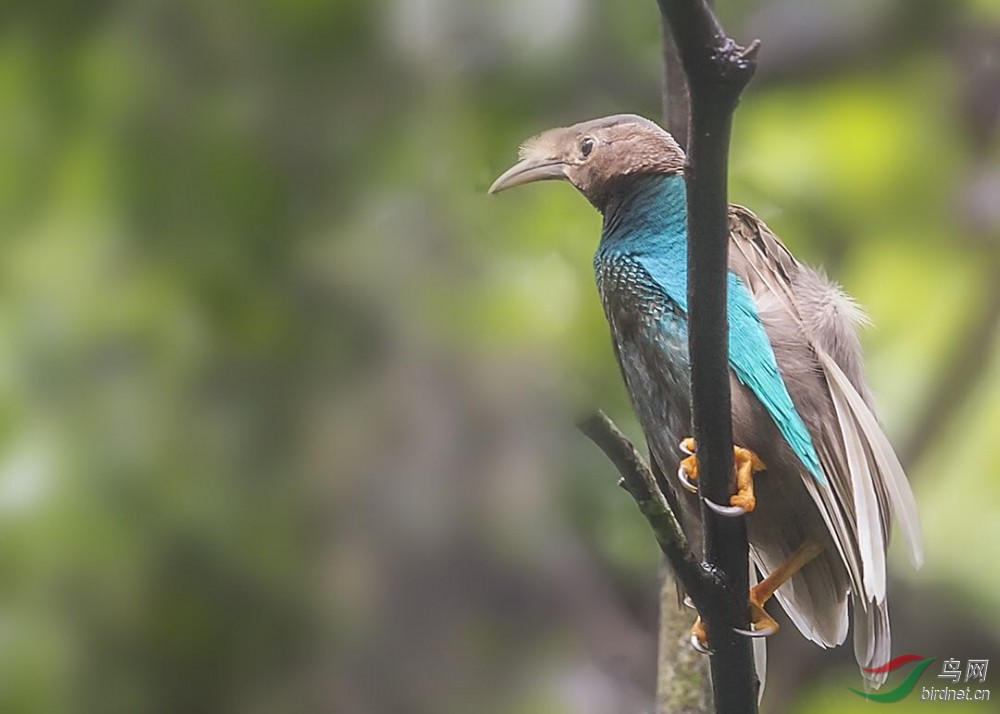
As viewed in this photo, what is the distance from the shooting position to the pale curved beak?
2.90 feet

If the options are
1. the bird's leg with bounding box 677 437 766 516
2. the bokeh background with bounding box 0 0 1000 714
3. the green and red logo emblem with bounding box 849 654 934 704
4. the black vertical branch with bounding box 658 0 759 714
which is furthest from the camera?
the green and red logo emblem with bounding box 849 654 934 704

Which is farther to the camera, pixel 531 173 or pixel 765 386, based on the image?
pixel 531 173

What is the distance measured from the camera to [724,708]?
0.69 metres

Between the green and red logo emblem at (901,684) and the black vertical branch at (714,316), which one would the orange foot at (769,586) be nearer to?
the black vertical branch at (714,316)

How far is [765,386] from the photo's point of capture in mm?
783

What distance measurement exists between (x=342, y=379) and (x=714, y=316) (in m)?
0.41

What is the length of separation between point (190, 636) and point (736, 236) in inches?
19.3

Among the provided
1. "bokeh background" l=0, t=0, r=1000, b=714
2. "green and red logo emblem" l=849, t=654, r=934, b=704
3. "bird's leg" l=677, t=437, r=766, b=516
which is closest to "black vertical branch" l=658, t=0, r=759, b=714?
"bird's leg" l=677, t=437, r=766, b=516

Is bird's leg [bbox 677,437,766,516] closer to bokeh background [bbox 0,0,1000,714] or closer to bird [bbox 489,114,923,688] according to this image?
bird [bbox 489,114,923,688]

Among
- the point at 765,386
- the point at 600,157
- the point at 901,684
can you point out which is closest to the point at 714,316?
the point at 765,386

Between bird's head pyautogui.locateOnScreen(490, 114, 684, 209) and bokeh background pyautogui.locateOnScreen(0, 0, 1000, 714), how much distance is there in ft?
0.29

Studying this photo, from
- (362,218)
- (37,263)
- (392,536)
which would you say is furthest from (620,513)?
(37,263)

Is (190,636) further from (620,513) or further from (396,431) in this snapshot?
(620,513)

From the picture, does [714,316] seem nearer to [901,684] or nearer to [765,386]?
[765,386]
